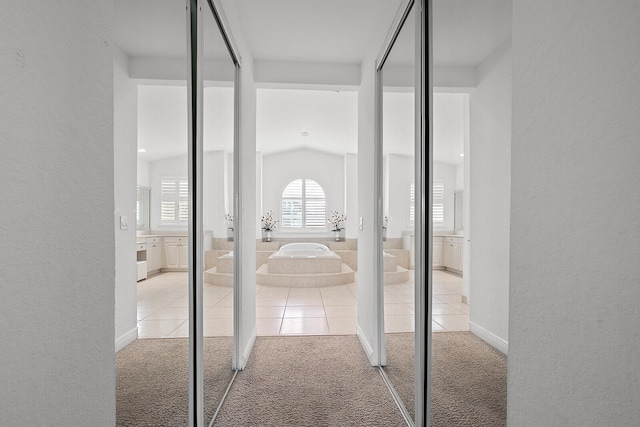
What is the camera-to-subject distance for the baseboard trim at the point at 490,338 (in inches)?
39.4

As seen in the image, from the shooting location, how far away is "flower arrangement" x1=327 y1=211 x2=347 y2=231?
356 inches

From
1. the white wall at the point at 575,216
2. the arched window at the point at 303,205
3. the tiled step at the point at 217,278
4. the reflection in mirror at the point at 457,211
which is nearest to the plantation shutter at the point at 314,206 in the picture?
the arched window at the point at 303,205

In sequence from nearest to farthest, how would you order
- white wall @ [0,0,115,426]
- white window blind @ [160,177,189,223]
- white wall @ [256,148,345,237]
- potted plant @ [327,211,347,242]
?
white wall @ [0,0,115,426]
white window blind @ [160,177,189,223]
potted plant @ [327,211,347,242]
white wall @ [256,148,345,237]

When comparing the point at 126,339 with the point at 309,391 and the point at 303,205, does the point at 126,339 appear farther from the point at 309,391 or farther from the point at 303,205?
the point at 303,205

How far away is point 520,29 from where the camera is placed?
0.83m

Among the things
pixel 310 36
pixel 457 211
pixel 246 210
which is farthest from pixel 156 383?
pixel 310 36

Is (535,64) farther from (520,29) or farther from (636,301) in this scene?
(636,301)

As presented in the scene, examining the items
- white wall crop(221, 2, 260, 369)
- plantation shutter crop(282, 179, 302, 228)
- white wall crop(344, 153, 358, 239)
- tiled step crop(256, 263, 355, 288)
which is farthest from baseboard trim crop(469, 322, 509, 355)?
plantation shutter crop(282, 179, 302, 228)

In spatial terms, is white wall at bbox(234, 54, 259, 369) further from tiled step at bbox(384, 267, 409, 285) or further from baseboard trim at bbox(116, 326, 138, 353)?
baseboard trim at bbox(116, 326, 138, 353)

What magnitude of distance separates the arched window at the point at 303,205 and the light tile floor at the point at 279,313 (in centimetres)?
506

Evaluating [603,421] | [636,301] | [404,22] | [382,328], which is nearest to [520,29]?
[636,301]

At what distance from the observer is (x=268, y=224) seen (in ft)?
29.0

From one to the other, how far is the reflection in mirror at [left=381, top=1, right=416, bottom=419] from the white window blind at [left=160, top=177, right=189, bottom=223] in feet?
3.71

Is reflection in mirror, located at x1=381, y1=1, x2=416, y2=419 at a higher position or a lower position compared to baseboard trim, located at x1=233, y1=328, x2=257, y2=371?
higher
